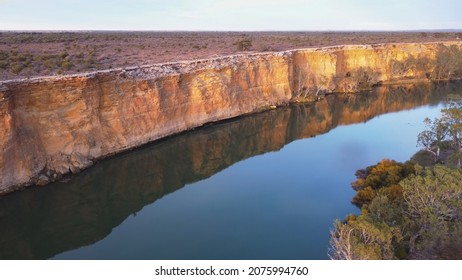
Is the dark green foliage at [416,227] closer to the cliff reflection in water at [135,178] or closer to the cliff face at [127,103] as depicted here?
the cliff reflection in water at [135,178]

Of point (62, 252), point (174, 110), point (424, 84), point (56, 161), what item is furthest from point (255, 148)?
point (424, 84)

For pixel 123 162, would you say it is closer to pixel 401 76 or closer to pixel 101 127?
pixel 101 127

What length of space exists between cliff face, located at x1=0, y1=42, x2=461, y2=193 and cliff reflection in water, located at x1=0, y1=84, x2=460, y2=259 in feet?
2.80

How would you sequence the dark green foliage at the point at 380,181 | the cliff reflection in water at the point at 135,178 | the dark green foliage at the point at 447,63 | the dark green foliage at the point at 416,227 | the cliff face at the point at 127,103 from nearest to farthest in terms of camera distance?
the dark green foliage at the point at 416,227 < the cliff reflection in water at the point at 135,178 < the dark green foliage at the point at 380,181 < the cliff face at the point at 127,103 < the dark green foliage at the point at 447,63

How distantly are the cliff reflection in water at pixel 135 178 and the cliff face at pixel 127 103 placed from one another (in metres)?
0.85

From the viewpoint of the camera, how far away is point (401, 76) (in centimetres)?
4662

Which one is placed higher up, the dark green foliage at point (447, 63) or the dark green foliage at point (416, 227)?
the dark green foliage at point (447, 63)

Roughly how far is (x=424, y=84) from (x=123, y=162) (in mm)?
38173

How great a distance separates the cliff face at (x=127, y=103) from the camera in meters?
17.0

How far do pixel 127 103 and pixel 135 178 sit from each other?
4.84 metres

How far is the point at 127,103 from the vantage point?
21.9 m

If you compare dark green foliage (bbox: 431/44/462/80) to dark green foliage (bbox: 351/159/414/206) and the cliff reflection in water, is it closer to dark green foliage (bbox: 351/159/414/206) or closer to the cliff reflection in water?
the cliff reflection in water

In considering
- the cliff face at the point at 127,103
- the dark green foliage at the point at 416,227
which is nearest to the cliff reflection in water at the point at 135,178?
the cliff face at the point at 127,103

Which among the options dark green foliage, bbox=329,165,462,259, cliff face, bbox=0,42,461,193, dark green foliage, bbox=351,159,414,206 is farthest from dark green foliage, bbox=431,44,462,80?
dark green foliage, bbox=329,165,462,259
